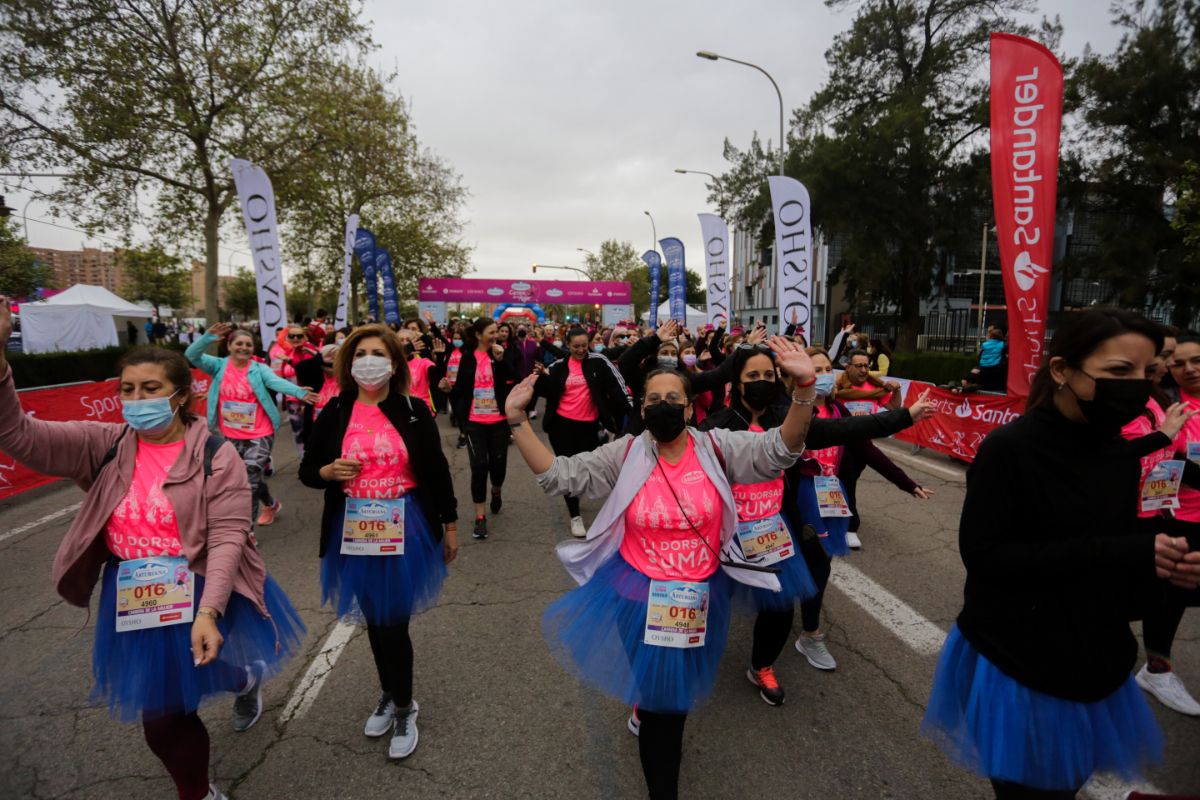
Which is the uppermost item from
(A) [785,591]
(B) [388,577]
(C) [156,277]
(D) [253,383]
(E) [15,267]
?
(C) [156,277]

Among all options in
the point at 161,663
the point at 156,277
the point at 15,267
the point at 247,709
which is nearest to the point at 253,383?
the point at 247,709

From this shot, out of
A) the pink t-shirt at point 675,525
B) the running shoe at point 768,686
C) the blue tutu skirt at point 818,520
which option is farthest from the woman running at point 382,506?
the blue tutu skirt at point 818,520

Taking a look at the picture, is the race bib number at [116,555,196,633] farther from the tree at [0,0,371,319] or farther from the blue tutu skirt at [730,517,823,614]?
the tree at [0,0,371,319]

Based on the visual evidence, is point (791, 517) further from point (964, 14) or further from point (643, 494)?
point (964, 14)

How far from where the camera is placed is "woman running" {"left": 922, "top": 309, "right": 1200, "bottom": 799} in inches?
64.9

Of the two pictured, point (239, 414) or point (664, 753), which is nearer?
point (664, 753)

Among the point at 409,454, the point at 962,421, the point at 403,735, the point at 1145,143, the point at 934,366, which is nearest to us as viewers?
the point at 403,735

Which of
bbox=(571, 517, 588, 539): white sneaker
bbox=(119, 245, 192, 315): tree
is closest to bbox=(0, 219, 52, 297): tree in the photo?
bbox=(119, 245, 192, 315): tree

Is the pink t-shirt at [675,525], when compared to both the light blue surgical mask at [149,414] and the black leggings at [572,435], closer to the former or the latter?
the light blue surgical mask at [149,414]

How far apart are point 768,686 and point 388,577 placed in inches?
79.6

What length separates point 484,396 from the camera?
6.01 m

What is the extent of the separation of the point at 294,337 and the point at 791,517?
24.3 ft

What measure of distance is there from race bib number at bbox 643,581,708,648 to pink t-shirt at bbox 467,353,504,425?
4.05m

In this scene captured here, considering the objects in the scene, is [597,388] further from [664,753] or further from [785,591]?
[664,753]
